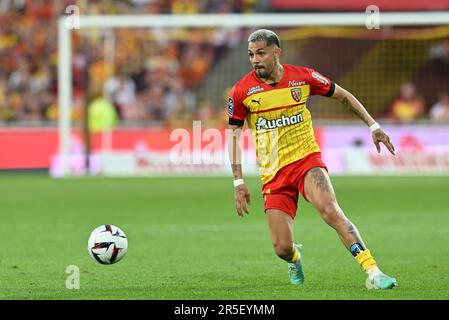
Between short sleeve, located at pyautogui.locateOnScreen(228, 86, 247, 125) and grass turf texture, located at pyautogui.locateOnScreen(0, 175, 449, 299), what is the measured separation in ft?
4.83

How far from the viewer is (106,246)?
31.4 feet

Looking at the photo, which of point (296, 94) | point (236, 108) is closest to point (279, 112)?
point (296, 94)

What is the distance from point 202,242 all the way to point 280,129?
445 cm

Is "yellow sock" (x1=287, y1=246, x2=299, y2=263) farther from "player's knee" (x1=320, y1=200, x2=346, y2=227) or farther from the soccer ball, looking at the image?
the soccer ball

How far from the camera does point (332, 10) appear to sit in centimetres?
3006

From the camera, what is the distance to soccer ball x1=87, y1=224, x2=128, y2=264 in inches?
376

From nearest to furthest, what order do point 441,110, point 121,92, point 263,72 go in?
point 263,72
point 441,110
point 121,92

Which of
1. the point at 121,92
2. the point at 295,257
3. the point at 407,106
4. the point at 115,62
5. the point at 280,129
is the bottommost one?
the point at 295,257

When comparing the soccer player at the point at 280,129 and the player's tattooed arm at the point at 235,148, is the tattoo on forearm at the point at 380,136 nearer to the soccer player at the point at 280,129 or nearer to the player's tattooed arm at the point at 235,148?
the soccer player at the point at 280,129

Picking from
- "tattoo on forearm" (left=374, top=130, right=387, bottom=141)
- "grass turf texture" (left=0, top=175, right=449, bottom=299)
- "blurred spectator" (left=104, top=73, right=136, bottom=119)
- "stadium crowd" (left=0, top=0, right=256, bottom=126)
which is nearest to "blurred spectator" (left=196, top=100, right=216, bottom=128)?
"stadium crowd" (left=0, top=0, right=256, bottom=126)

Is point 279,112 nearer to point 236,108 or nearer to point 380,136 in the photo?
point 236,108

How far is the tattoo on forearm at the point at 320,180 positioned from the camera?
→ 897 centimetres
